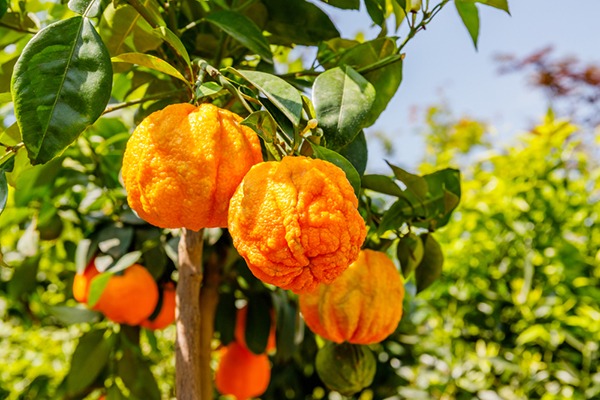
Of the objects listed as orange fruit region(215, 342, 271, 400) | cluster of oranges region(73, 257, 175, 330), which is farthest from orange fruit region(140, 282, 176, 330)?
orange fruit region(215, 342, 271, 400)

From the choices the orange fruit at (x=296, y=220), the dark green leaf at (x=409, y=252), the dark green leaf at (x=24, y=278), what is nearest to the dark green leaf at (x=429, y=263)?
the dark green leaf at (x=409, y=252)

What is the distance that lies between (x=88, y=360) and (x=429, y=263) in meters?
0.52

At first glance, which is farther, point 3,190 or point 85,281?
point 85,281

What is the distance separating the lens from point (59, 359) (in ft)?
4.95

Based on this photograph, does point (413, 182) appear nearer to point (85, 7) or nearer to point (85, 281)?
point (85, 7)

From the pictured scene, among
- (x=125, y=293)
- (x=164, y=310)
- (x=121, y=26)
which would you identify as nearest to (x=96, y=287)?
(x=125, y=293)

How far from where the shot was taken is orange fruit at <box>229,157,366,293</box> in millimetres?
469

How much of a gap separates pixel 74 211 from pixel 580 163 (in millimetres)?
1112

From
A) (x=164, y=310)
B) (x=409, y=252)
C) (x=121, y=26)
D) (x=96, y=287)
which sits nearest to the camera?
(x=121, y=26)

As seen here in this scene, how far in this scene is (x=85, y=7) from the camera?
0.51 meters

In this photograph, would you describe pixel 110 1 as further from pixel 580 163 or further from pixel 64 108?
pixel 580 163

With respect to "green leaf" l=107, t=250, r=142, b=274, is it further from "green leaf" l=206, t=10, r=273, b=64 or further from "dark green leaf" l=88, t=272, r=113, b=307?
"green leaf" l=206, t=10, r=273, b=64

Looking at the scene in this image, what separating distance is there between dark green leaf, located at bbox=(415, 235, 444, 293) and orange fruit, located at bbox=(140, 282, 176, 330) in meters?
0.38

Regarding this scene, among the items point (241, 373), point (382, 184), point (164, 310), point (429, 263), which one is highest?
point (382, 184)
